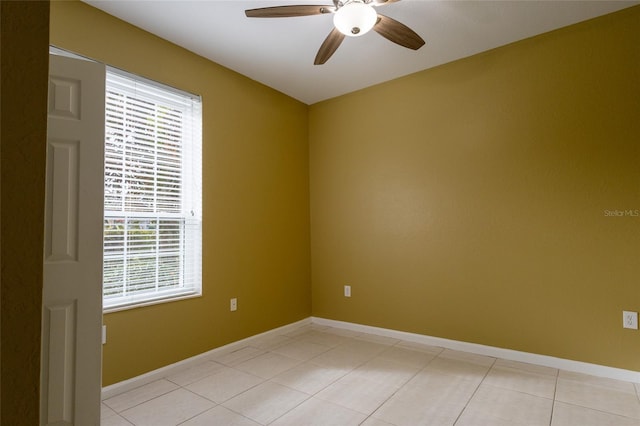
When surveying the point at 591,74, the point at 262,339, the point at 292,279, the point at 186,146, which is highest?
the point at 591,74

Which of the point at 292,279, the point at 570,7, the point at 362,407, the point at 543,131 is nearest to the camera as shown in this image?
the point at 362,407

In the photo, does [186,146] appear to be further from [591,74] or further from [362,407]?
[591,74]

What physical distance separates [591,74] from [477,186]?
110 centimetres

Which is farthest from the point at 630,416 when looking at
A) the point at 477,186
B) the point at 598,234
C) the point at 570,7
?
the point at 570,7

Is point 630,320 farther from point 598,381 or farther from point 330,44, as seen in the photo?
point 330,44

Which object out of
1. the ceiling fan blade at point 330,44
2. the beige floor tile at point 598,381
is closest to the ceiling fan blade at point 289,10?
the ceiling fan blade at point 330,44

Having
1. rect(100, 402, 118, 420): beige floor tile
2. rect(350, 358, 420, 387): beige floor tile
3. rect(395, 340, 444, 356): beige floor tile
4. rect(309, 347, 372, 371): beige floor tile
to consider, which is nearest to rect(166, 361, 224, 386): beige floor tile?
rect(100, 402, 118, 420): beige floor tile

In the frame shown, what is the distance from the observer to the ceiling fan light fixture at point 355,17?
185cm

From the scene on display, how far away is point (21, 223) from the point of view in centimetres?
63

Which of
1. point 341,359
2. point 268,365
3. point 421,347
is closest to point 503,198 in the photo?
point 421,347

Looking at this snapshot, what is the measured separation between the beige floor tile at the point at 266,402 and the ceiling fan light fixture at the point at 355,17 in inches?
90.1

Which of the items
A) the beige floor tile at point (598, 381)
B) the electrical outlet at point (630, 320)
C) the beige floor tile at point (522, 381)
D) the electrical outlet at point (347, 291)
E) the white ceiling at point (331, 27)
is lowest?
the beige floor tile at point (522, 381)

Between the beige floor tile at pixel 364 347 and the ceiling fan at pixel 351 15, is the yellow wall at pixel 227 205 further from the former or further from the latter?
the ceiling fan at pixel 351 15

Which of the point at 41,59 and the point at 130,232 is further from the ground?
the point at 41,59
